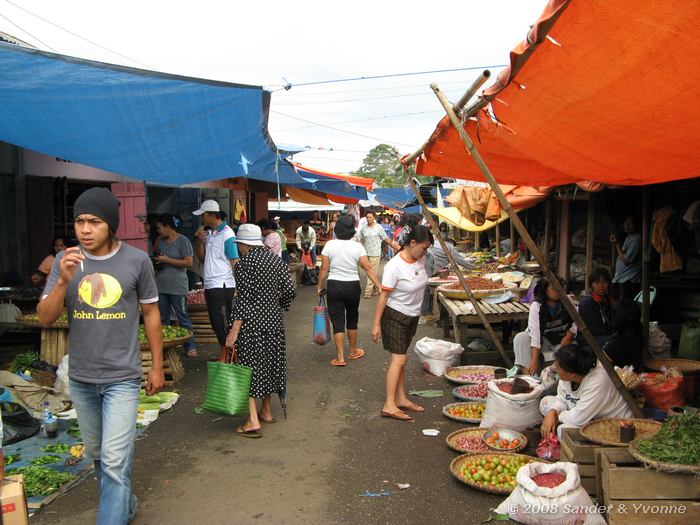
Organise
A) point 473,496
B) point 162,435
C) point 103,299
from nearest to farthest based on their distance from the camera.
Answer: point 103,299
point 473,496
point 162,435

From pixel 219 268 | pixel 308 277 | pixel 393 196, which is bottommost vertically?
pixel 308 277

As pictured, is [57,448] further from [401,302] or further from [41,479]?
[401,302]

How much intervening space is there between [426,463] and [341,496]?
926mm

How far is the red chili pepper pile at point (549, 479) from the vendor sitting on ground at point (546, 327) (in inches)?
102

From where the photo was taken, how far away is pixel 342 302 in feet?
28.9

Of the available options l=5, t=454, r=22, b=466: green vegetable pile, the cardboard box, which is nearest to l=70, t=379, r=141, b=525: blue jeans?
the cardboard box

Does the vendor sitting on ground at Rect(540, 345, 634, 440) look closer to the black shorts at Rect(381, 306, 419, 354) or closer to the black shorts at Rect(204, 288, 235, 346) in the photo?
the black shorts at Rect(381, 306, 419, 354)

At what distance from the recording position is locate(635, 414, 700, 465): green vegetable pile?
12.4ft

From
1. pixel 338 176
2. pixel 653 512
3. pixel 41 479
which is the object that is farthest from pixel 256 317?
pixel 338 176

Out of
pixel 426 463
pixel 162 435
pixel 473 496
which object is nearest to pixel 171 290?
pixel 162 435

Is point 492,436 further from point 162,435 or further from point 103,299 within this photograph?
point 103,299

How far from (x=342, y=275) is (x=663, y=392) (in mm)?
4324

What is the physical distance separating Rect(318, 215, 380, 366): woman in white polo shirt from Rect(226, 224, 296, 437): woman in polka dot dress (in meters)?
2.53

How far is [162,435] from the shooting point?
608 centimetres
